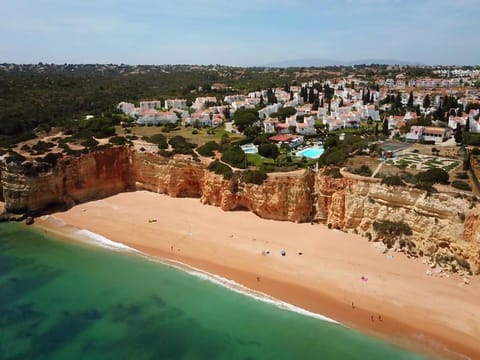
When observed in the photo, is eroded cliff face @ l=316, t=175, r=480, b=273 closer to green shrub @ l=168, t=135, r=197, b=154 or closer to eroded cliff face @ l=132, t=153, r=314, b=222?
eroded cliff face @ l=132, t=153, r=314, b=222

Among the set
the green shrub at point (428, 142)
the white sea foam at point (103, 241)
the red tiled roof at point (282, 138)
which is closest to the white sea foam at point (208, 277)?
A: the white sea foam at point (103, 241)

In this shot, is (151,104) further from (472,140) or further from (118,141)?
(472,140)

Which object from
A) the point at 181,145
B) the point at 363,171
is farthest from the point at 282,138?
the point at 363,171

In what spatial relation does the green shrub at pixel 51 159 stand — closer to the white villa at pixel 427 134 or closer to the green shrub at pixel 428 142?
the white villa at pixel 427 134

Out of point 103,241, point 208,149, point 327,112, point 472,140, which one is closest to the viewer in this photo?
point 103,241

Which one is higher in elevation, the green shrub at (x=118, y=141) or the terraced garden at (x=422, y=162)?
the green shrub at (x=118, y=141)

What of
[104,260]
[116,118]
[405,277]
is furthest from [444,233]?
[116,118]
